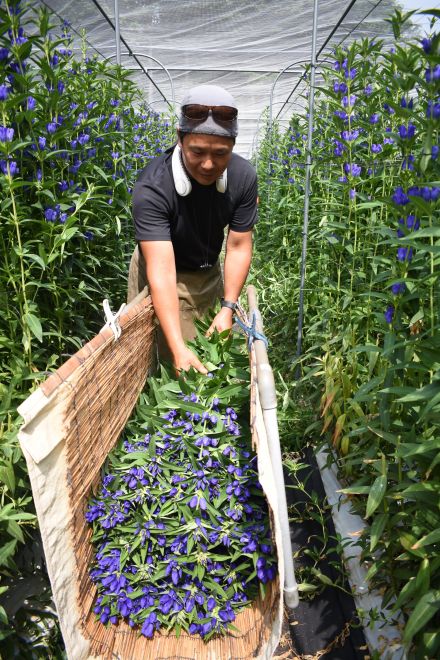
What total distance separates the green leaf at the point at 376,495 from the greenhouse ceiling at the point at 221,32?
3823 millimetres

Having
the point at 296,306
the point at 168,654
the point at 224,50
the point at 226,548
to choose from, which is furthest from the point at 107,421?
the point at 224,50

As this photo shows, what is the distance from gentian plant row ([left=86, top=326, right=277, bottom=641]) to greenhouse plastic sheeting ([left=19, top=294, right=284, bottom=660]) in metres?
0.04

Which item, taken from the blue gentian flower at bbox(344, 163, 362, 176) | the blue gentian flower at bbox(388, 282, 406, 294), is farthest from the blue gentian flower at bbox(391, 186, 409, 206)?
the blue gentian flower at bbox(344, 163, 362, 176)

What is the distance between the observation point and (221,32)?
7176 mm

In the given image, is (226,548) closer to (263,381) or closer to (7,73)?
(263,381)

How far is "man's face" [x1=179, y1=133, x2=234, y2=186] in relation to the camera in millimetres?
2076

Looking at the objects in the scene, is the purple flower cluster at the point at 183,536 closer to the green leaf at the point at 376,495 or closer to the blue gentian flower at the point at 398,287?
the green leaf at the point at 376,495

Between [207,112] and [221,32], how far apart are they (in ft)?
19.7

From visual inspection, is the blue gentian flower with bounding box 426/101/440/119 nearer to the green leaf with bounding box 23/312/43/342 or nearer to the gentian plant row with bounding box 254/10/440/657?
the gentian plant row with bounding box 254/10/440/657

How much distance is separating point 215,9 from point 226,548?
6.41 meters

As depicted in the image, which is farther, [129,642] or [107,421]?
[107,421]

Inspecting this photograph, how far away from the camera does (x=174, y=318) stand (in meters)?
2.23

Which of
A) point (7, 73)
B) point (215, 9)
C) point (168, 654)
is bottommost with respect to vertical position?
point (168, 654)

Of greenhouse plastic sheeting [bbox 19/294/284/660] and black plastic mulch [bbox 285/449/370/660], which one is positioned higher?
greenhouse plastic sheeting [bbox 19/294/284/660]
